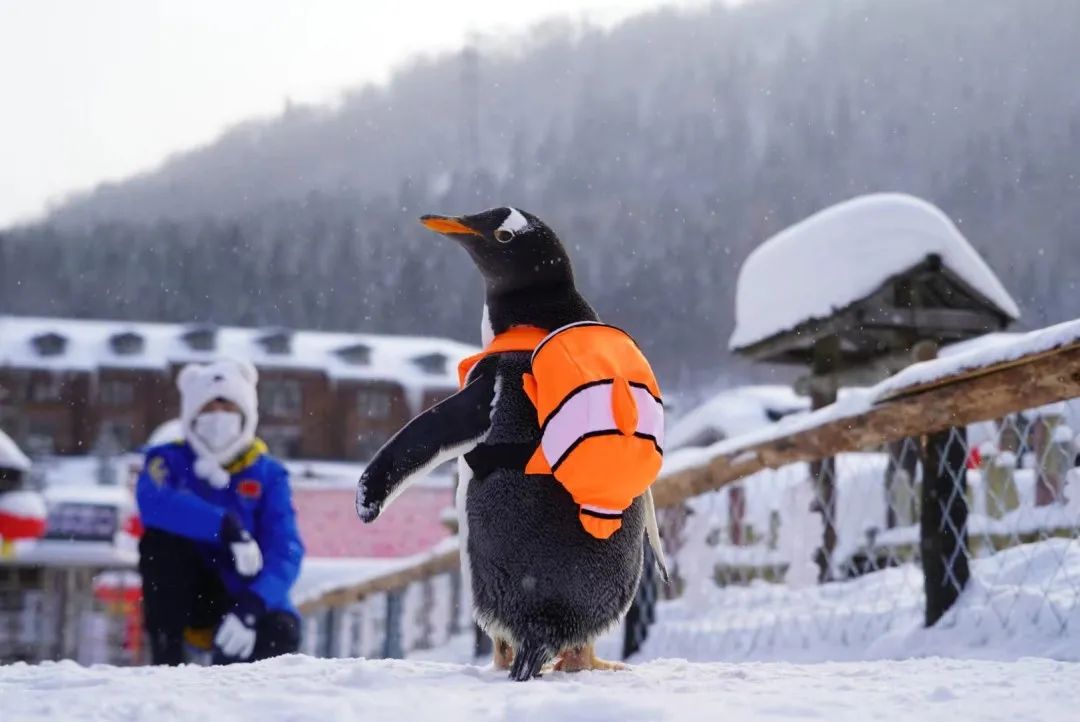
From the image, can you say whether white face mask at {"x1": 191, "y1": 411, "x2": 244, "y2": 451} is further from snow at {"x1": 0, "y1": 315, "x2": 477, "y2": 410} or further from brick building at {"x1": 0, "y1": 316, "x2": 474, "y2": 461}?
brick building at {"x1": 0, "y1": 316, "x2": 474, "y2": 461}

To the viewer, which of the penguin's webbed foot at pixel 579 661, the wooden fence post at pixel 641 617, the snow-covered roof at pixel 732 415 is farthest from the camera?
the snow-covered roof at pixel 732 415

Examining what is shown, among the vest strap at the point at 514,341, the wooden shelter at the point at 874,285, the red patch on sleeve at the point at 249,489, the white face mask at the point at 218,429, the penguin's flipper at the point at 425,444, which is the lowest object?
the red patch on sleeve at the point at 249,489

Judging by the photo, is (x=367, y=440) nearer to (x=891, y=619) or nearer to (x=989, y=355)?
(x=891, y=619)

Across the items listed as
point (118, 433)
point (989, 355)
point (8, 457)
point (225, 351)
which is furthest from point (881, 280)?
point (118, 433)

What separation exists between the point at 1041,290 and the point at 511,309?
1097 inches

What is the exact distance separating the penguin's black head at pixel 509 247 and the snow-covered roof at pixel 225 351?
32.7 meters

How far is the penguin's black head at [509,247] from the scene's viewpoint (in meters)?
2.63

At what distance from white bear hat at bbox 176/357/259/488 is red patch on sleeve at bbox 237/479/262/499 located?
7 centimetres

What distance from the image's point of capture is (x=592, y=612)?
94.7 inches

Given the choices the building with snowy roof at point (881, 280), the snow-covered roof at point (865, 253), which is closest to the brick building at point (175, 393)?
the building with snowy roof at point (881, 280)

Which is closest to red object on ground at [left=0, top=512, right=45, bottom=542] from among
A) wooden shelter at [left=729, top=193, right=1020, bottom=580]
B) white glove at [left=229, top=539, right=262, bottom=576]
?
wooden shelter at [left=729, top=193, right=1020, bottom=580]

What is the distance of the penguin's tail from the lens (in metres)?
→ 2.31

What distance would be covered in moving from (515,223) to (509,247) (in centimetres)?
6

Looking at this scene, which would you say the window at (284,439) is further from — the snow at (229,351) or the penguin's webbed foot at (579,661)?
the penguin's webbed foot at (579,661)
